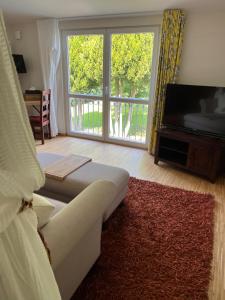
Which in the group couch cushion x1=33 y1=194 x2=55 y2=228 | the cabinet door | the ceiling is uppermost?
the ceiling

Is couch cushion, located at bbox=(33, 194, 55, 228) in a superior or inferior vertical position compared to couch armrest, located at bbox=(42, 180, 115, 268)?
superior

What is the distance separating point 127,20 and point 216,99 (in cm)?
187

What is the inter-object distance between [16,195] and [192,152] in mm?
2609

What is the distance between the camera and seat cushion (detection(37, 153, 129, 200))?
1842mm

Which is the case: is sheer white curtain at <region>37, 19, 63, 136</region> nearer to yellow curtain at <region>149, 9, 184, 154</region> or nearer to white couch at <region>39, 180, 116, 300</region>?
yellow curtain at <region>149, 9, 184, 154</region>

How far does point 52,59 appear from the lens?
393cm

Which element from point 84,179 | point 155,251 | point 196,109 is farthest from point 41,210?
point 196,109

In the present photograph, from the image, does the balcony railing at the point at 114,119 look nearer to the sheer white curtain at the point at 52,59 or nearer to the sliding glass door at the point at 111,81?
the sliding glass door at the point at 111,81

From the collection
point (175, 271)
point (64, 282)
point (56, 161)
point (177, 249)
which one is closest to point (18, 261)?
point (64, 282)

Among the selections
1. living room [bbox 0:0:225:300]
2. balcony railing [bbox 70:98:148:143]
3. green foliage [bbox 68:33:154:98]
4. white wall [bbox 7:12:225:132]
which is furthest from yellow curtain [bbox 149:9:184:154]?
balcony railing [bbox 70:98:148:143]

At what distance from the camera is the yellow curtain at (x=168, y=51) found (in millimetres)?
2926

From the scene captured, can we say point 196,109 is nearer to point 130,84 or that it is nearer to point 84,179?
point 130,84

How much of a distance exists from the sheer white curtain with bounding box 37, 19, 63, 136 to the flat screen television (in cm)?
222

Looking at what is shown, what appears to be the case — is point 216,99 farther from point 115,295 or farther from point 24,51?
point 24,51
